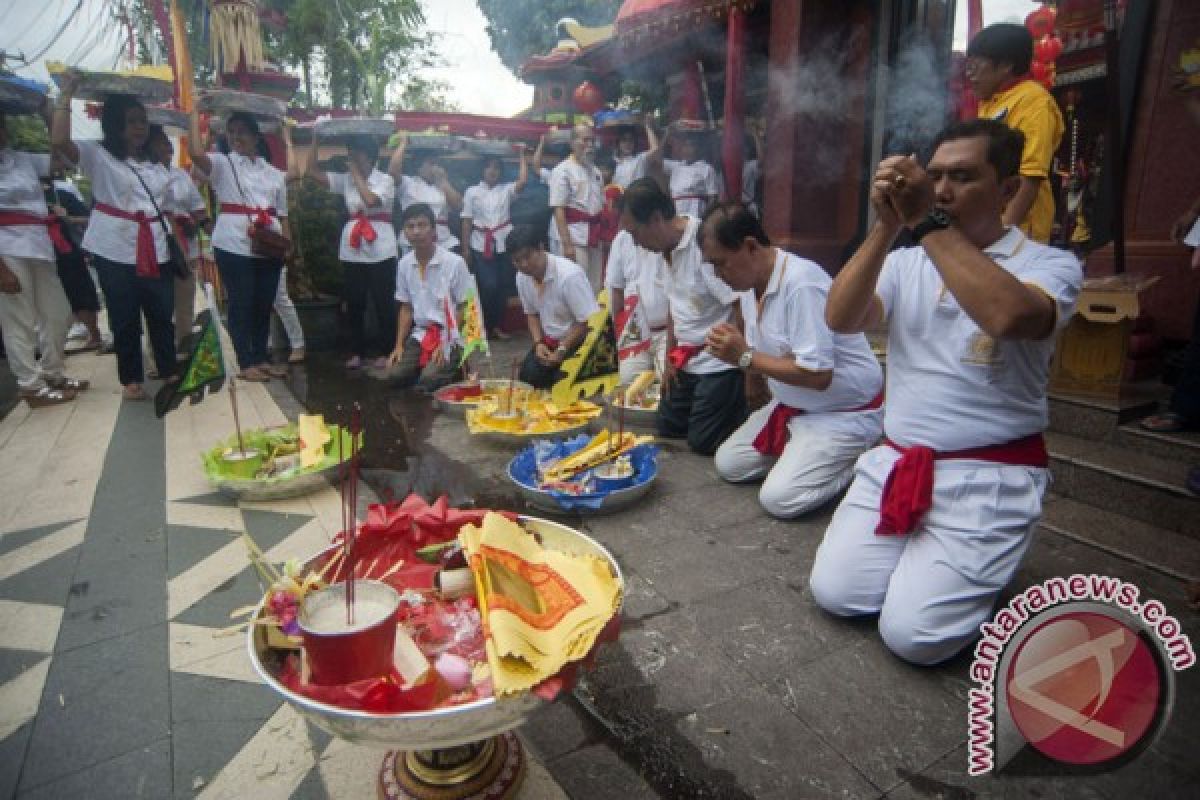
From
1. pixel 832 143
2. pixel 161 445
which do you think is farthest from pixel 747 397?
pixel 161 445

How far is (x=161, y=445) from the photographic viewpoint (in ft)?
15.0

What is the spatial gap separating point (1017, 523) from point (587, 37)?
35.8 feet

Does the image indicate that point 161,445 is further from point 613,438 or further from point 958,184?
point 958,184

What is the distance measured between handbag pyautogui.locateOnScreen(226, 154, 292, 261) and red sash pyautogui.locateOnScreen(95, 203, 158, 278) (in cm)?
78

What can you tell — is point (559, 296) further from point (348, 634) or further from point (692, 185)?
point (348, 634)

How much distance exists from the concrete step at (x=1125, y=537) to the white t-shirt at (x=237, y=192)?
6.53m

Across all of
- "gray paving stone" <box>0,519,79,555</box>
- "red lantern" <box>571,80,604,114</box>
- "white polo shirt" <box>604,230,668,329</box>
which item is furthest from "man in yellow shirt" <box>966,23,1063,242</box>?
"red lantern" <box>571,80,604,114</box>

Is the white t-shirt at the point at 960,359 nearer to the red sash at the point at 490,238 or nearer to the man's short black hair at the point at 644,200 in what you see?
the man's short black hair at the point at 644,200

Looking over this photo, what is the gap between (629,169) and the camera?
27.0 feet

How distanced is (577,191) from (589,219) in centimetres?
38

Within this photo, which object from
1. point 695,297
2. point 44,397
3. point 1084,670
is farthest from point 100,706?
point 44,397

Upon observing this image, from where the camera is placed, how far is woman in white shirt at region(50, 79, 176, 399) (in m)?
5.12

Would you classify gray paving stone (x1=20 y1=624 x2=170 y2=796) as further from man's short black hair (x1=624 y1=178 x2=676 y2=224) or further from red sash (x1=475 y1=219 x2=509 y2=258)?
red sash (x1=475 y1=219 x2=509 y2=258)

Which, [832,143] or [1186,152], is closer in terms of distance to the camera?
[1186,152]
